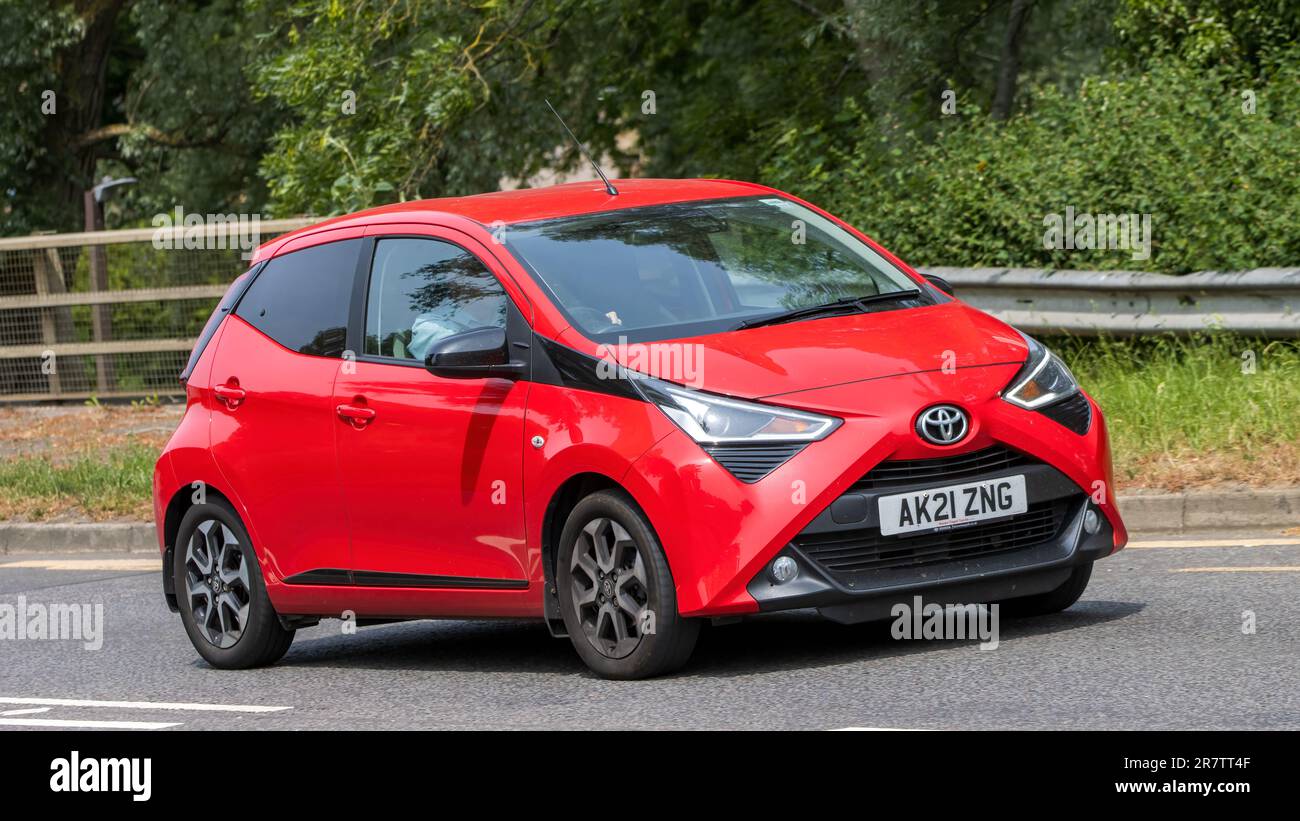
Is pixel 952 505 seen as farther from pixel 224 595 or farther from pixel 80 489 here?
pixel 80 489

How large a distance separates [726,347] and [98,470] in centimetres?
943

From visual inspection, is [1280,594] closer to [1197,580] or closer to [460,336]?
[1197,580]

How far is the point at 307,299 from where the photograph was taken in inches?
344

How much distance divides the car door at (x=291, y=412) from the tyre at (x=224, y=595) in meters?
0.19

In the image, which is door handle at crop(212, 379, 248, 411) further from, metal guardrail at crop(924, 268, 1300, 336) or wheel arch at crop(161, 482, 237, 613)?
metal guardrail at crop(924, 268, 1300, 336)

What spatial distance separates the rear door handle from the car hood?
2209 millimetres

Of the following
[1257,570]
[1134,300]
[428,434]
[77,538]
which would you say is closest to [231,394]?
[428,434]

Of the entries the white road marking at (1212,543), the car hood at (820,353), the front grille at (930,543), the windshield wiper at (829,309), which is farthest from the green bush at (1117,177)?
the front grille at (930,543)

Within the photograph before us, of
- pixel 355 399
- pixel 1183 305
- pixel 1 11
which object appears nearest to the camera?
pixel 355 399

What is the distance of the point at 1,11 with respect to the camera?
92.9 ft

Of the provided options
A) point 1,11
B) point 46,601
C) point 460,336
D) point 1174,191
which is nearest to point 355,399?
point 460,336

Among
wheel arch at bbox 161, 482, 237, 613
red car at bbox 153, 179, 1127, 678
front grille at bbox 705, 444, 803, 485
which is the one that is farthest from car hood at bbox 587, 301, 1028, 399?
wheel arch at bbox 161, 482, 237, 613

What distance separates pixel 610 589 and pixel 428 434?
1.03 m

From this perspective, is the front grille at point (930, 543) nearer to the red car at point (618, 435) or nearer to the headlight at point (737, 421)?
the red car at point (618, 435)
